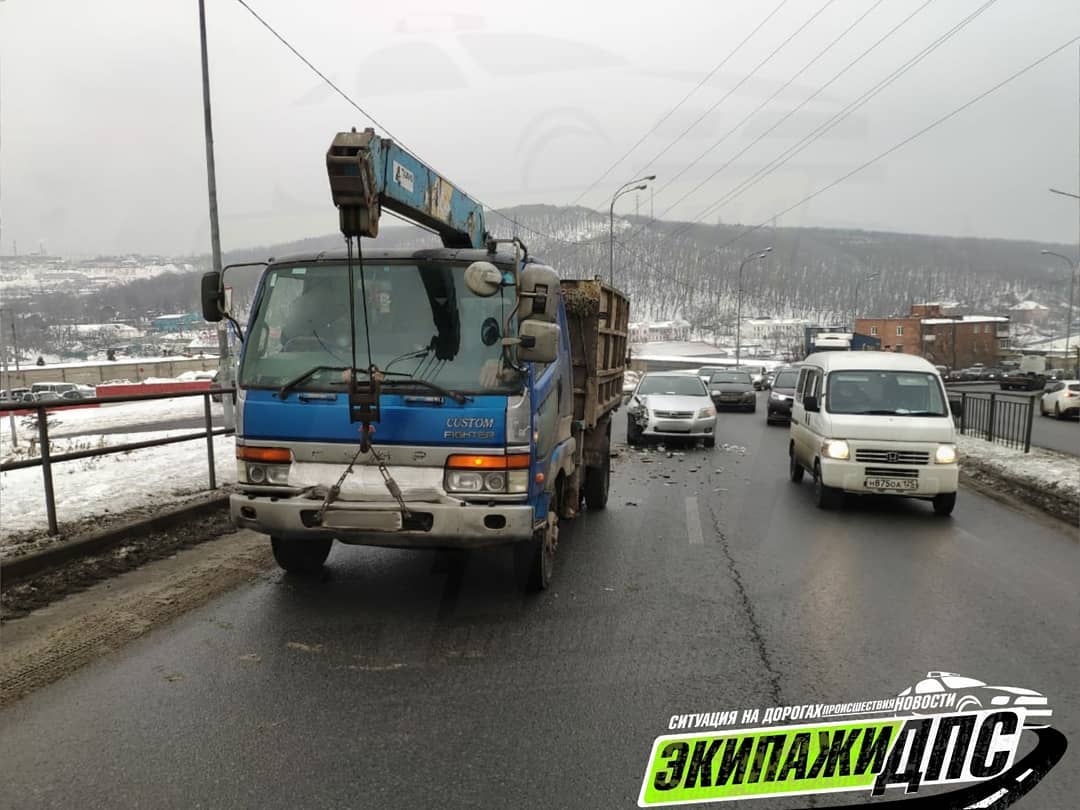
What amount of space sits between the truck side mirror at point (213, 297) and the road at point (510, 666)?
6.79ft

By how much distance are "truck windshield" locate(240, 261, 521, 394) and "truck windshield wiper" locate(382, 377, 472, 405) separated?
0.08 ft

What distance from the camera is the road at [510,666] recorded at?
3.03m

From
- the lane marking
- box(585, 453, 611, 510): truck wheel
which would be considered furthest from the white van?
box(585, 453, 611, 510): truck wheel

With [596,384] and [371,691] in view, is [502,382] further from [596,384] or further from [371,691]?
[596,384]

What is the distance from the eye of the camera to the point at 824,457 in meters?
8.94

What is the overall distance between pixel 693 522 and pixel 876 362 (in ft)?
12.2

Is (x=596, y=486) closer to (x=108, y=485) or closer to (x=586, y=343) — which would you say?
(x=586, y=343)

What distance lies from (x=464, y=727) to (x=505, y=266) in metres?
2.95

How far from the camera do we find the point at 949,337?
321 feet

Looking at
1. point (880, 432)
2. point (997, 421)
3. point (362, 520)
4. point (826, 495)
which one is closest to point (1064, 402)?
point (997, 421)

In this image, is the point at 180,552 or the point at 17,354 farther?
the point at 17,354

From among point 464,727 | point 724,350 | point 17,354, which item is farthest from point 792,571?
point 724,350

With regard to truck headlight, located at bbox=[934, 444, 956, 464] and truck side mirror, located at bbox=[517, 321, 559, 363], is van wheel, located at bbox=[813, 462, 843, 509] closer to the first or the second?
truck headlight, located at bbox=[934, 444, 956, 464]

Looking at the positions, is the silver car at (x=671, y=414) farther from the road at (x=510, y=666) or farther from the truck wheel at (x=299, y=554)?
the truck wheel at (x=299, y=554)
